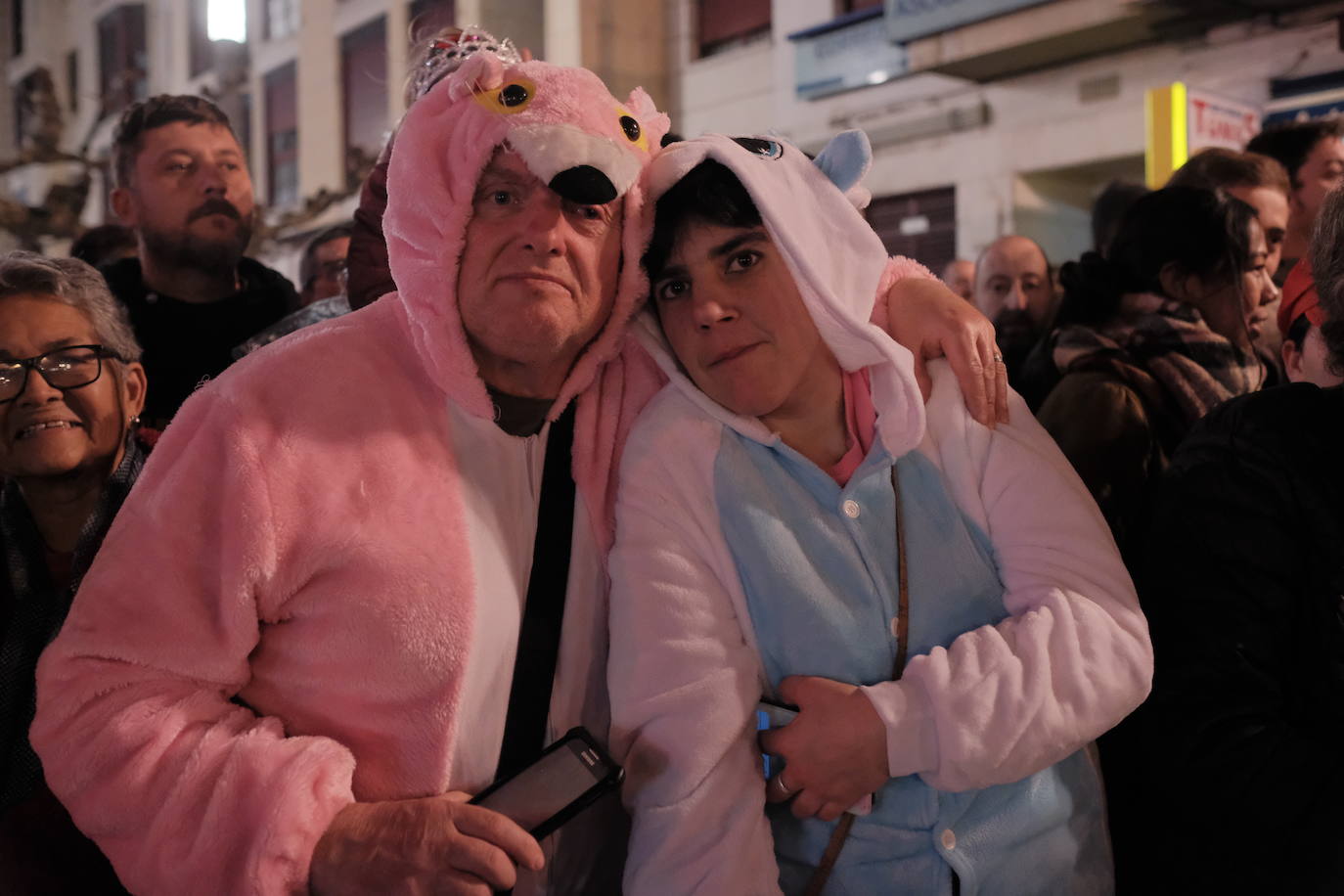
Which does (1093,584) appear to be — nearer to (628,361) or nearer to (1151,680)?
(1151,680)

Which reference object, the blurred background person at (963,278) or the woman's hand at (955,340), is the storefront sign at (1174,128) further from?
the woman's hand at (955,340)

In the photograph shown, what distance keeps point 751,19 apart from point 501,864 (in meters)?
11.7

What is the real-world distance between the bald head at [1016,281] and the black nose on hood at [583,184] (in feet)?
12.3

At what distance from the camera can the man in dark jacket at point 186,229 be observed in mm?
3221

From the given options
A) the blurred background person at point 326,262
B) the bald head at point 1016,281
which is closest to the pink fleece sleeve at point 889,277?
the blurred background person at point 326,262

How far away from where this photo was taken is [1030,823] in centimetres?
163

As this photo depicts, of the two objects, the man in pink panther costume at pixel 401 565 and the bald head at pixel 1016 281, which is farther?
the bald head at pixel 1016 281

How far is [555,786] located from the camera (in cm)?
154

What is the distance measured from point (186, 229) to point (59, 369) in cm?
146

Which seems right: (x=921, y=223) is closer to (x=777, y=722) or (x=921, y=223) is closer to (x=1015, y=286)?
→ (x=1015, y=286)

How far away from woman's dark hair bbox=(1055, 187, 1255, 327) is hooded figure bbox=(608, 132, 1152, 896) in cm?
112

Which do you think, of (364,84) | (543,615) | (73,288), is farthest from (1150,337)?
(364,84)

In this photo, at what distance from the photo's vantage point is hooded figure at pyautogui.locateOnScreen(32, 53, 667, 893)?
1.43 meters

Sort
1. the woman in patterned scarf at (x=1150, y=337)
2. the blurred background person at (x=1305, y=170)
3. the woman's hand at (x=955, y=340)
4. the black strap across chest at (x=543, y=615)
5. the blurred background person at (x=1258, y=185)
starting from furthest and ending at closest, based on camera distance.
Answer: the blurred background person at (x=1305, y=170) < the blurred background person at (x=1258, y=185) < the woman in patterned scarf at (x=1150, y=337) < the woman's hand at (x=955, y=340) < the black strap across chest at (x=543, y=615)
